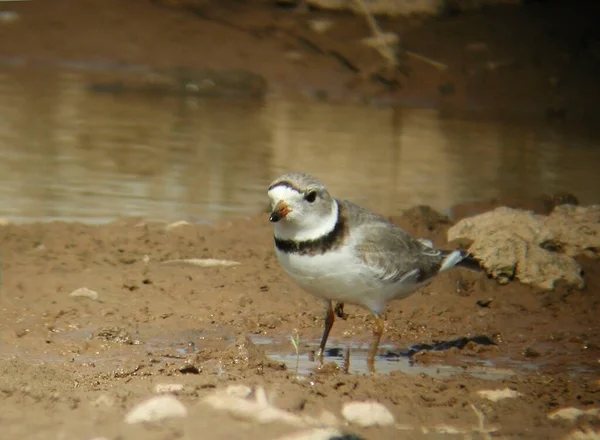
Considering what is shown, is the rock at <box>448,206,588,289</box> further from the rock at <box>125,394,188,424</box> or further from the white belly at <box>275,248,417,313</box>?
the rock at <box>125,394,188,424</box>

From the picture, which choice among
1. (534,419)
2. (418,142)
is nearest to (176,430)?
(534,419)

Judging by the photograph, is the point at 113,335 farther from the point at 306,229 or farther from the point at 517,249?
the point at 517,249

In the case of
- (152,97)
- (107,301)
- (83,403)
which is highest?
(83,403)

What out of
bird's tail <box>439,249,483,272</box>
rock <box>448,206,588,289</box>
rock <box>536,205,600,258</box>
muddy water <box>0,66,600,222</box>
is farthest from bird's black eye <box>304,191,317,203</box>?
muddy water <box>0,66,600,222</box>

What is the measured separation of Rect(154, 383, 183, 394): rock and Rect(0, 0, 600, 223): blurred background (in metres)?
5.06

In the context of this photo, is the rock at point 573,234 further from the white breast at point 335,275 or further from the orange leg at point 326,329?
the white breast at point 335,275

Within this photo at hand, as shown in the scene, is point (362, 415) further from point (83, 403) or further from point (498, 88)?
point (498, 88)

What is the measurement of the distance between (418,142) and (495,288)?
8.09 meters

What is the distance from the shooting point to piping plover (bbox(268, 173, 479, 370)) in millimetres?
6816

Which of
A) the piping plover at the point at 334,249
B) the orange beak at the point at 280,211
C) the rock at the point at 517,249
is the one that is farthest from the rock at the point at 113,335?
the rock at the point at 517,249

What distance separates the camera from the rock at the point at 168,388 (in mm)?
5557

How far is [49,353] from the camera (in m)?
7.10

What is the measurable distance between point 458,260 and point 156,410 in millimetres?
3490

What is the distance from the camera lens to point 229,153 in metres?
14.7
